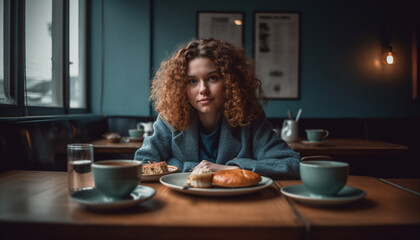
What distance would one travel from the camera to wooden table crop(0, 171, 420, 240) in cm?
61

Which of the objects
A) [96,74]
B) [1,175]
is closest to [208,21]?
[96,74]

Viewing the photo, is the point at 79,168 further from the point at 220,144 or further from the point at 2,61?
the point at 2,61

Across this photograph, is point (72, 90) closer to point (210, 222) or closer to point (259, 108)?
point (259, 108)

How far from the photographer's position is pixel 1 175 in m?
1.16

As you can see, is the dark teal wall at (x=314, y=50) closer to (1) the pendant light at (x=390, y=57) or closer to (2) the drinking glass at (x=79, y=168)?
(1) the pendant light at (x=390, y=57)

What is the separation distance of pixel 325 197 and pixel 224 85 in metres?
0.87

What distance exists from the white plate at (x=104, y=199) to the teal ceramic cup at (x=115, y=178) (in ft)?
0.07

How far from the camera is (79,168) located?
0.90 m

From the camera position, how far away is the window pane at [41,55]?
2377mm

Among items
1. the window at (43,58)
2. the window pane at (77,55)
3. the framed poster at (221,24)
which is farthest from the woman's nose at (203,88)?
the framed poster at (221,24)

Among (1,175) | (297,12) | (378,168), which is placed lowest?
(378,168)

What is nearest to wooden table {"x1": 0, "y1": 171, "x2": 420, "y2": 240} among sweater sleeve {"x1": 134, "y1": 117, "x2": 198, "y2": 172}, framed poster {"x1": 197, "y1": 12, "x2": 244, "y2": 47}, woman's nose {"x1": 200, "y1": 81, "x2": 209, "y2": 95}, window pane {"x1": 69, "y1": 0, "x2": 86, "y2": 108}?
sweater sleeve {"x1": 134, "y1": 117, "x2": 198, "y2": 172}

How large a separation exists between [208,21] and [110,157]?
73.4 inches

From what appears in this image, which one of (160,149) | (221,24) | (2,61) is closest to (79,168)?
(160,149)
